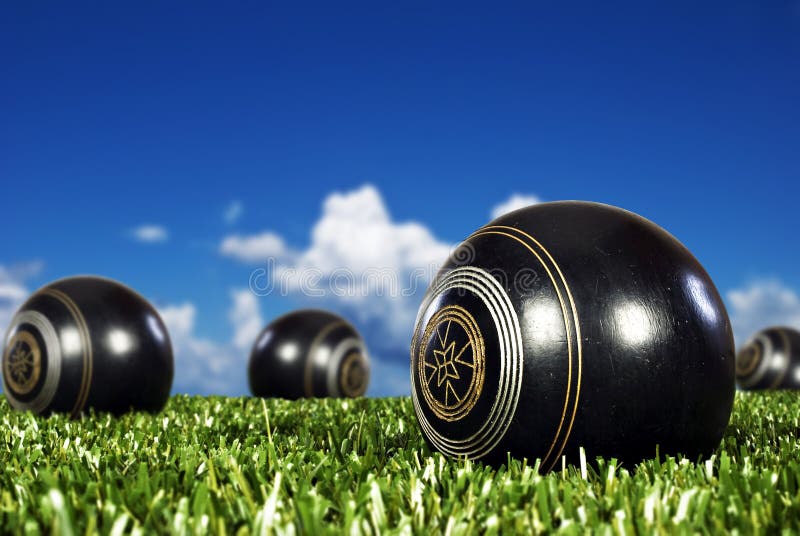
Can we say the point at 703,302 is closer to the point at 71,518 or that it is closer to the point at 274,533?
the point at 274,533

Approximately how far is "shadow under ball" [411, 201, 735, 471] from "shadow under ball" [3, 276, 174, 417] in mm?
4760

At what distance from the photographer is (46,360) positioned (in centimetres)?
794

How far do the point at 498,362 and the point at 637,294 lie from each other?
0.93 m

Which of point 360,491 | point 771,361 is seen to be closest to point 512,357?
point 360,491

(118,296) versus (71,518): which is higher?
(118,296)

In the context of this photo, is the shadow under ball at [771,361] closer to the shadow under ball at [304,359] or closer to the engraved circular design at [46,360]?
the shadow under ball at [304,359]

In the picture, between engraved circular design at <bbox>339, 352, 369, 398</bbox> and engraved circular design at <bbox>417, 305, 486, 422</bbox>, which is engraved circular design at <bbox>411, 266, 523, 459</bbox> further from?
engraved circular design at <bbox>339, 352, 369, 398</bbox>

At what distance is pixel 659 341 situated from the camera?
418 cm

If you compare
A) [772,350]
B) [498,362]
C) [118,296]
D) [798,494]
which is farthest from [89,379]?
[772,350]

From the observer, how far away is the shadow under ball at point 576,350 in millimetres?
4121

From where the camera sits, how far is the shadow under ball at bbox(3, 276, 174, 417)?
7879mm

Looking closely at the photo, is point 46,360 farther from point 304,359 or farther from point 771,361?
point 771,361

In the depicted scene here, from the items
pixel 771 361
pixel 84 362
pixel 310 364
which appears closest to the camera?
pixel 84 362

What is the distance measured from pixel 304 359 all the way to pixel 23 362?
16.0 feet
